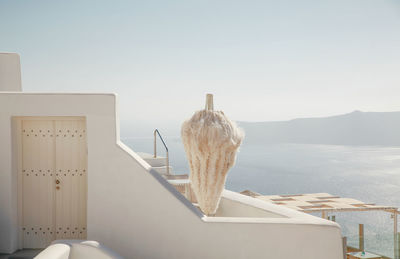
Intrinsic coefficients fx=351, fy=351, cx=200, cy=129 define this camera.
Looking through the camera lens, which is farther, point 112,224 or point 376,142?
point 376,142

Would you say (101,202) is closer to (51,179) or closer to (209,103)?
(51,179)

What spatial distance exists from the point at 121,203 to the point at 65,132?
1798mm

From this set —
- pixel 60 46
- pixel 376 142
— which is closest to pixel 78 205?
pixel 60 46

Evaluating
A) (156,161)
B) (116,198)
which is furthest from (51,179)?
(156,161)

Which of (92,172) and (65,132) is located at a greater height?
(65,132)

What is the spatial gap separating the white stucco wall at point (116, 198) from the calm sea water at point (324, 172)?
61.9m

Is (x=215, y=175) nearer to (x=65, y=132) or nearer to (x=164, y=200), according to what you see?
(x=164, y=200)

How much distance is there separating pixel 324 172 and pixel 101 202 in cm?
11659

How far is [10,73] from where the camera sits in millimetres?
9086

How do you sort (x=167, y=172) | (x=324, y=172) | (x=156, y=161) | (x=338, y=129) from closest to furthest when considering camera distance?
(x=167, y=172) < (x=156, y=161) < (x=338, y=129) < (x=324, y=172)

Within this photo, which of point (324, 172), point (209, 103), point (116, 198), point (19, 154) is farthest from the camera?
point (324, 172)

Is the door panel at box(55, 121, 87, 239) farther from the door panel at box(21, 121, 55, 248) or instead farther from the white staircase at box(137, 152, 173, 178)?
the white staircase at box(137, 152, 173, 178)

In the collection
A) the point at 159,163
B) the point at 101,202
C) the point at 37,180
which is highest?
the point at 37,180

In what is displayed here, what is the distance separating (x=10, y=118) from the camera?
649 centimetres
